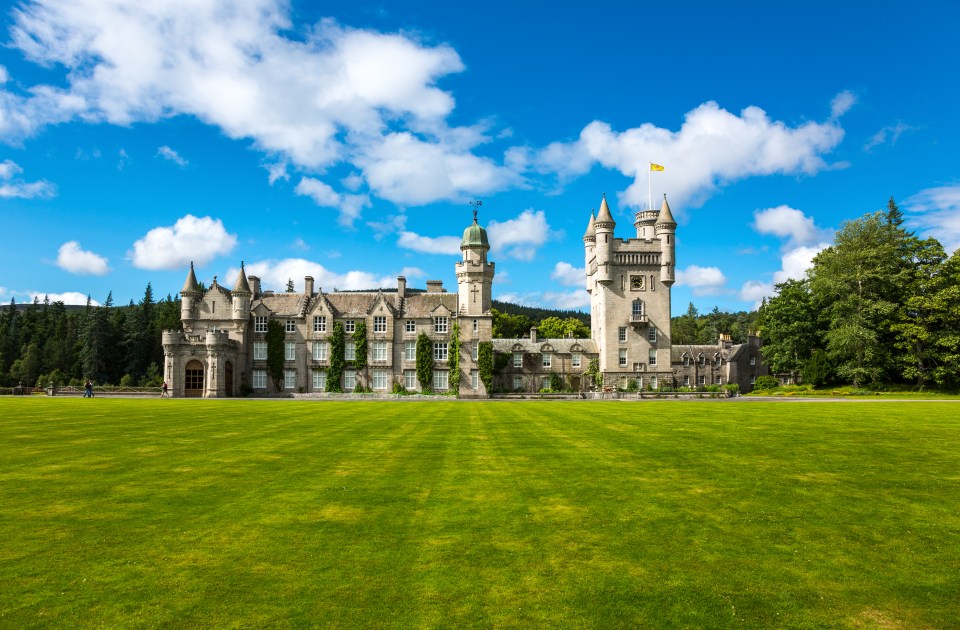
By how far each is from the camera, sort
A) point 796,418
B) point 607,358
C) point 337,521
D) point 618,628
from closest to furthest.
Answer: point 618,628, point 337,521, point 796,418, point 607,358

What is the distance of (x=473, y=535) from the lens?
8.78 metres

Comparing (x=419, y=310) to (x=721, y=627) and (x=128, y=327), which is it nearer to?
(x=128, y=327)

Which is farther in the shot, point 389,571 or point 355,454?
point 355,454

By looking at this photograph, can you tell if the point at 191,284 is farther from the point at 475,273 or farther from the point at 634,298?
the point at 634,298

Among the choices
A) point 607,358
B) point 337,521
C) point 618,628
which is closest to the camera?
point 618,628

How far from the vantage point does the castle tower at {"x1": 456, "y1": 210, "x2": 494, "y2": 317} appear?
190ft

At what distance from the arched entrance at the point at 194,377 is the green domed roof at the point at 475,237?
1066 inches

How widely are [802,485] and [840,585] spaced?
17.6 ft

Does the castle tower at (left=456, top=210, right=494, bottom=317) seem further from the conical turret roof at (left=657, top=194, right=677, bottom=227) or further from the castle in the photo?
the conical turret roof at (left=657, top=194, right=677, bottom=227)

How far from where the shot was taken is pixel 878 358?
57688 millimetres

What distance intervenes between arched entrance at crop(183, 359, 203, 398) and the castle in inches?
3.6

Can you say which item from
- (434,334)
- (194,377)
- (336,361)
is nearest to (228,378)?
(194,377)

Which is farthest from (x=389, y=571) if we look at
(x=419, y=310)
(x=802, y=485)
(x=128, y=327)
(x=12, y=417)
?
(x=128, y=327)

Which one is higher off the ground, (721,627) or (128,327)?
(128,327)
